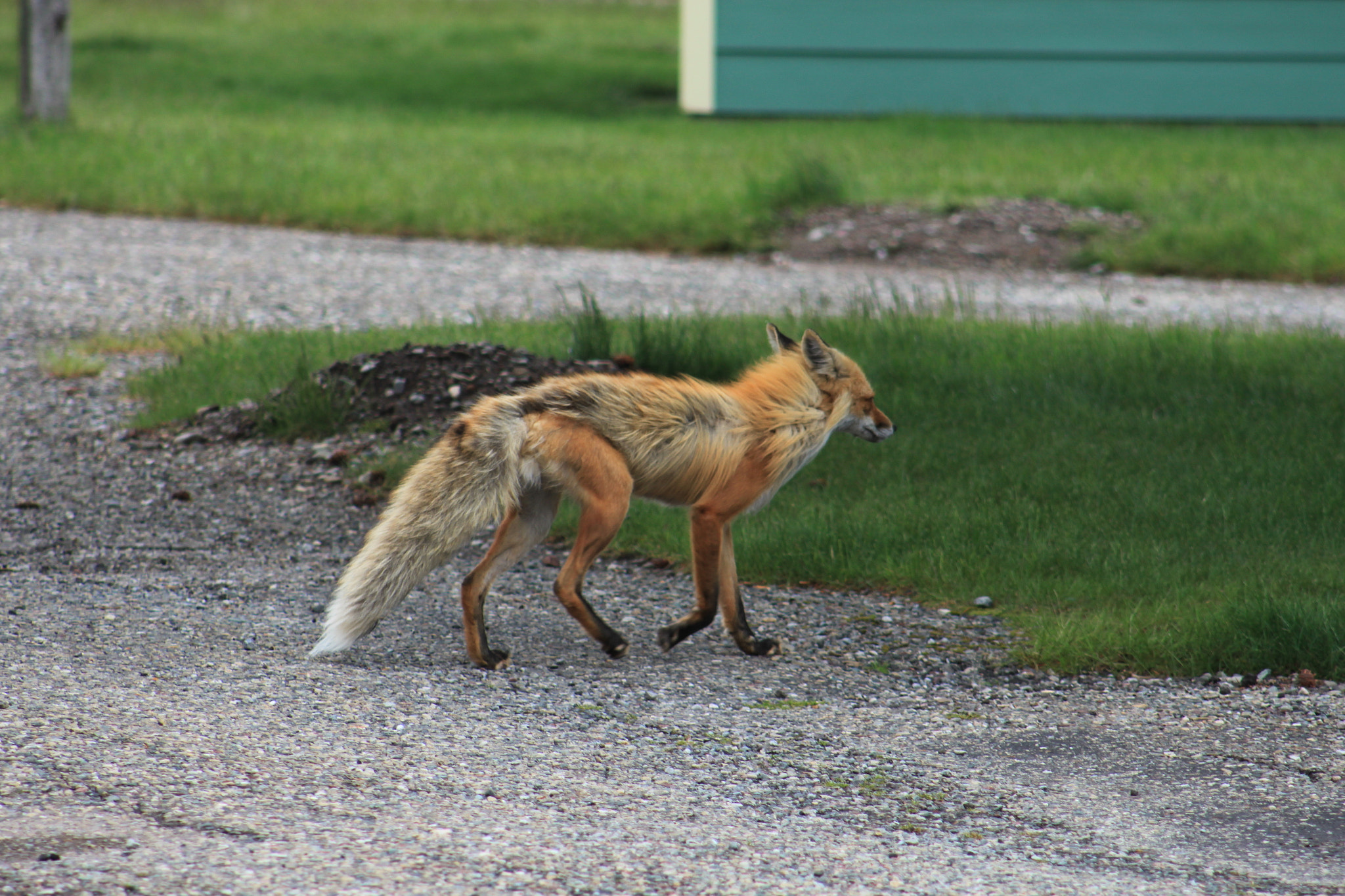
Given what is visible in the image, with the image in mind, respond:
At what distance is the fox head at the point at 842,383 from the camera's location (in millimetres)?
5730

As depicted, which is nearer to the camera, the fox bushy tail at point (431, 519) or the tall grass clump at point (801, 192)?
the fox bushy tail at point (431, 519)

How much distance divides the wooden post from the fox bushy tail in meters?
15.7

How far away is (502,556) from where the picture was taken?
539 centimetres

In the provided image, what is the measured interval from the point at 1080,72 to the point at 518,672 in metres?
20.1

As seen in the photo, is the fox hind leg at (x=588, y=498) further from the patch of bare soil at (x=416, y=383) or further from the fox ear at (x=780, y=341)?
the patch of bare soil at (x=416, y=383)

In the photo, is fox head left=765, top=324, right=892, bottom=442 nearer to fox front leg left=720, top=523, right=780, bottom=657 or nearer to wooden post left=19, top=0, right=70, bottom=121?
fox front leg left=720, top=523, right=780, bottom=657

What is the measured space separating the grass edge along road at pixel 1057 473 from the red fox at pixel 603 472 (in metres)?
1.05

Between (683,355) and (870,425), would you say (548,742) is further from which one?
(683,355)

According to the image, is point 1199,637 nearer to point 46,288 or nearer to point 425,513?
point 425,513

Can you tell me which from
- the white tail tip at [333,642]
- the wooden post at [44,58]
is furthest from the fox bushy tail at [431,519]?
the wooden post at [44,58]

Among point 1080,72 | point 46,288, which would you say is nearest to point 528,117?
point 1080,72

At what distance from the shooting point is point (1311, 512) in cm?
679

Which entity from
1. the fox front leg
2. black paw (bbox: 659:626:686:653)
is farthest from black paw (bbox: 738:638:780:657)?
black paw (bbox: 659:626:686:653)

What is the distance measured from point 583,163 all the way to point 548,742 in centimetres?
1397
